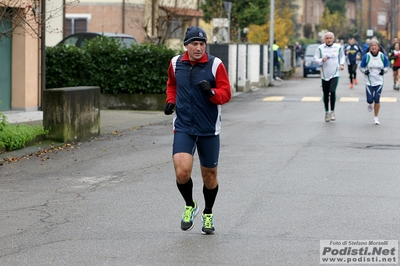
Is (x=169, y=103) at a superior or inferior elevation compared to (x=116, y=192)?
superior

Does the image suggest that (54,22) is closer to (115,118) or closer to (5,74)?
(5,74)

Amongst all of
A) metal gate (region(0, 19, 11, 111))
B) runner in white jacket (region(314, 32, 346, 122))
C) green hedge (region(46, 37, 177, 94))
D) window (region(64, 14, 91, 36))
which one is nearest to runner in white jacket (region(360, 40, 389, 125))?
runner in white jacket (region(314, 32, 346, 122))

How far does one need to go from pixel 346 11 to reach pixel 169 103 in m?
98.8

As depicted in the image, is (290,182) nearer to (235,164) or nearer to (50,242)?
(235,164)

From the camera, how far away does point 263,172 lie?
1190 cm

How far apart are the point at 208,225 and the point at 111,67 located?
15.8m

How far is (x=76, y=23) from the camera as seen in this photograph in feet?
138

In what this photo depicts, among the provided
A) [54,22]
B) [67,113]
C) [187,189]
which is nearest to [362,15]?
[54,22]

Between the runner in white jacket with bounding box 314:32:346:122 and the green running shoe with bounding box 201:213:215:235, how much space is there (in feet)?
38.8

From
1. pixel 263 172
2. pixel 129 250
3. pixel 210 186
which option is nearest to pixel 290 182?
pixel 263 172

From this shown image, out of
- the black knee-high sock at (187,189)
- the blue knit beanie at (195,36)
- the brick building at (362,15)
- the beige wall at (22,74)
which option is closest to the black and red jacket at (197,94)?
the blue knit beanie at (195,36)

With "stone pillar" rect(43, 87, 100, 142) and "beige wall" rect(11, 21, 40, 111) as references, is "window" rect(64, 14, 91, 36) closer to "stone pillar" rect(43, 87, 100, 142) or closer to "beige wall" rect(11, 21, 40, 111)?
"beige wall" rect(11, 21, 40, 111)

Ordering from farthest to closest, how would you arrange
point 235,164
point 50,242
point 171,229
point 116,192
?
1. point 235,164
2. point 116,192
3. point 171,229
4. point 50,242

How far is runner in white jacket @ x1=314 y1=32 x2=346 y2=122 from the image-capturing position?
64.0 ft
